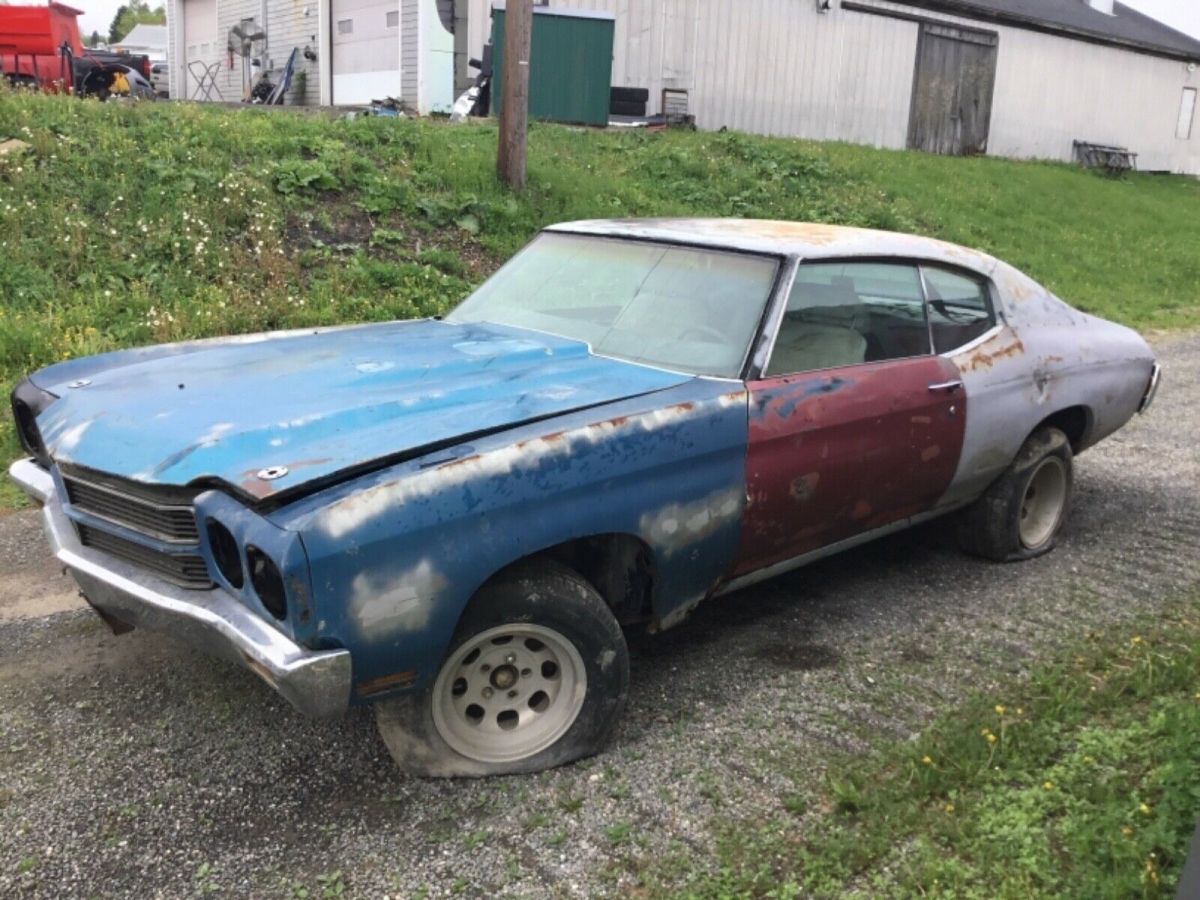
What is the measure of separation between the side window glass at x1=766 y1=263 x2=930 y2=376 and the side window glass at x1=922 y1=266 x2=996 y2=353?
0.07 m

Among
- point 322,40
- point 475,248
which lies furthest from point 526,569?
point 322,40

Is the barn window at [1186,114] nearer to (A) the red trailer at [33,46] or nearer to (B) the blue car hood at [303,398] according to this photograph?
(A) the red trailer at [33,46]

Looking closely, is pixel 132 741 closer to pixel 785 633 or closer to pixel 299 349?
pixel 299 349

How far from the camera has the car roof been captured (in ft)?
13.2

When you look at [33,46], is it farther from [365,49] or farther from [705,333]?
[705,333]

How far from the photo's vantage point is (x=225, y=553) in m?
2.75

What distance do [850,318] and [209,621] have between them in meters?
2.55

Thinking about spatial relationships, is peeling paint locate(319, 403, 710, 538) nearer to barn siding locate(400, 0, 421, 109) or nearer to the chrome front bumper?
the chrome front bumper

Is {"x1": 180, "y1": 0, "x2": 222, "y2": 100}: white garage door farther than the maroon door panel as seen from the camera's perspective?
Yes

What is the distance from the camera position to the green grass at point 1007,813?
2.57 meters

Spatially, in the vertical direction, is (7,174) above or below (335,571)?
above

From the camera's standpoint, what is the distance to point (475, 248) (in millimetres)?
9984

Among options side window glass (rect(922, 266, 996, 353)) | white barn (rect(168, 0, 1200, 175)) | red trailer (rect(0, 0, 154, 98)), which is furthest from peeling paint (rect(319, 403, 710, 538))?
red trailer (rect(0, 0, 154, 98))

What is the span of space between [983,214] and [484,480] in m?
14.7
